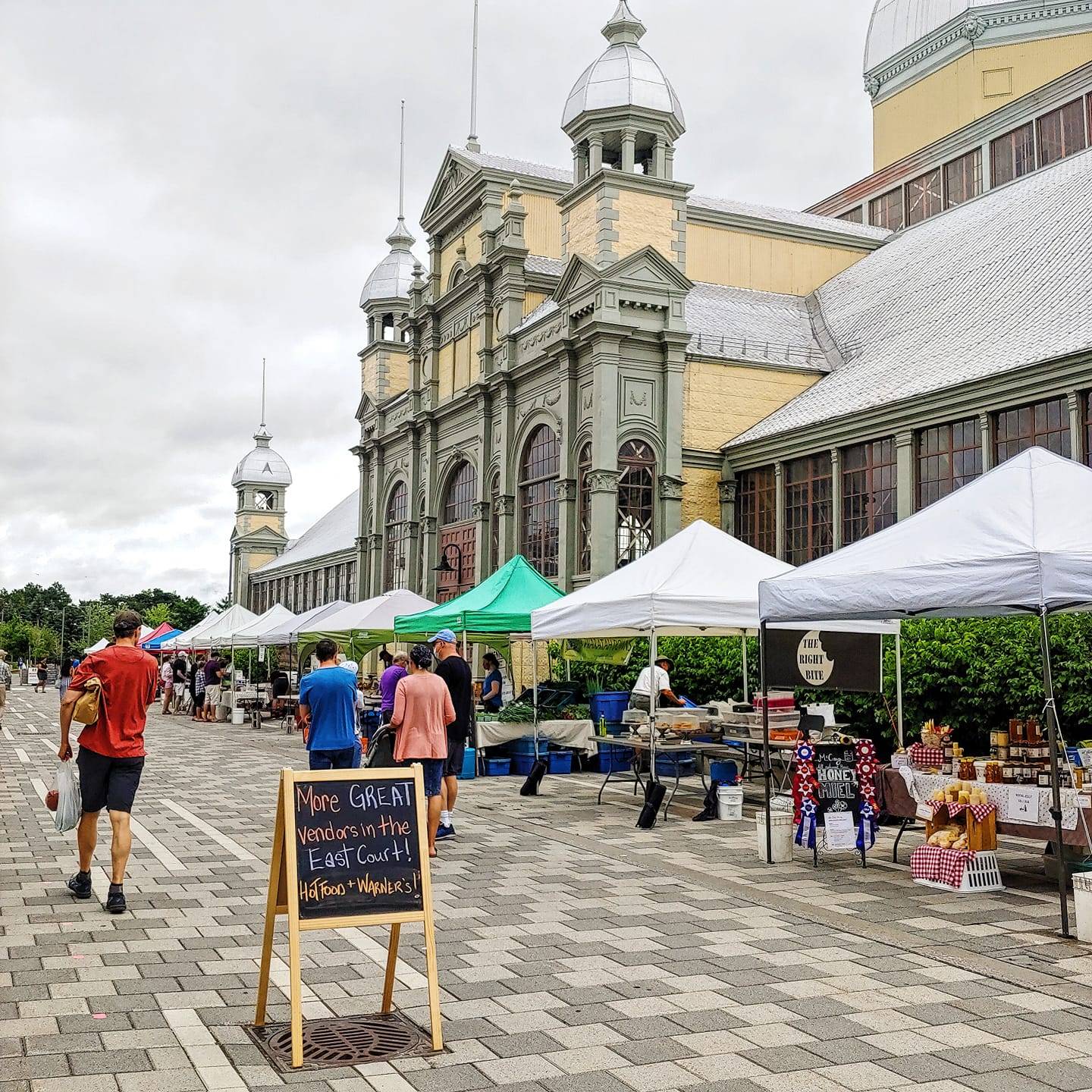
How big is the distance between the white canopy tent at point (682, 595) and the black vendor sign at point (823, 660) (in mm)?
175

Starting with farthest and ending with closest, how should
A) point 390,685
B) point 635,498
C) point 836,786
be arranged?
1. point 635,498
2. point 390,685
3. point 836,786

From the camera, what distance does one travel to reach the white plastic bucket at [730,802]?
13.4m

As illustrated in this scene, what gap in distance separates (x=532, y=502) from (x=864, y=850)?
74.8ft

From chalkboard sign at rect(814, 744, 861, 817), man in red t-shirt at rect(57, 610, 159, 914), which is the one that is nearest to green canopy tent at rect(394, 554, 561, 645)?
chalkboard sign at rect(814, 744, 861, 817)

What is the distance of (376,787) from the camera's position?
5.93 meters

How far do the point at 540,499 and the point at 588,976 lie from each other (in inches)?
1018

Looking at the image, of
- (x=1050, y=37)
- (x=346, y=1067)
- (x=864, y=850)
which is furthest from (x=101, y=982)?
(x=1050, y=37)

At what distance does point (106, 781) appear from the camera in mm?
8398

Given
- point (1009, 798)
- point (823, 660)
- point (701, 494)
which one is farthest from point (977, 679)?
point (701, 494)

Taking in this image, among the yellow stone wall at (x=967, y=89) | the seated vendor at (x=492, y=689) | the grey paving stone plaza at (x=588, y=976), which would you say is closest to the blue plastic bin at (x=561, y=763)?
the seated vendor at (x=492, y=689)

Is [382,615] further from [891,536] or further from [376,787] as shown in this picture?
[376,787]

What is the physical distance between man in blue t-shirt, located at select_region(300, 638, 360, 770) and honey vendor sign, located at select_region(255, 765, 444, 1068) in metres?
5.24

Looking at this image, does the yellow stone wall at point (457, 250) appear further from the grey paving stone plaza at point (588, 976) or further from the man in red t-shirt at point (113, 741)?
the man in red t-shirt at point (113, 741)

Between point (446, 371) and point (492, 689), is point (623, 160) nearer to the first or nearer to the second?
point (446, 371)
